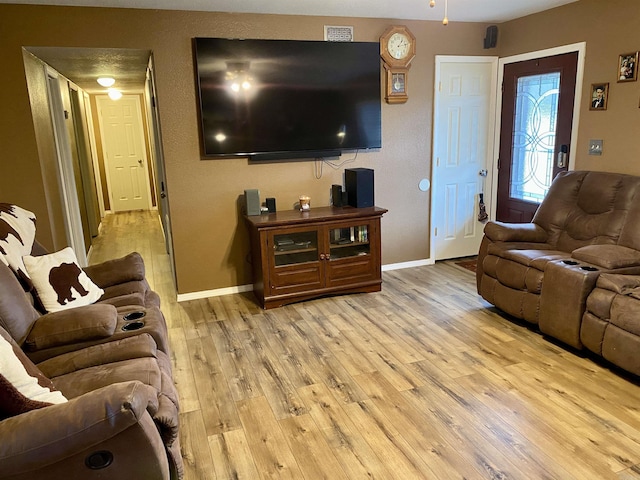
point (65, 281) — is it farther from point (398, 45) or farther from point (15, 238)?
point (398, 45)

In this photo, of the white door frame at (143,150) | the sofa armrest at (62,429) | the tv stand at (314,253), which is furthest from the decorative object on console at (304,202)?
the white door frame at (143,150)

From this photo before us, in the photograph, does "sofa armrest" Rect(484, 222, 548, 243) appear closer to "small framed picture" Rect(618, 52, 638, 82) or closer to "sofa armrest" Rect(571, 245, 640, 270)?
"sofa armrest" Rect(571, 245, 640, 270)

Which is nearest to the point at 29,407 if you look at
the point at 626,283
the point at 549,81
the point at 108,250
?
the point at 626,283

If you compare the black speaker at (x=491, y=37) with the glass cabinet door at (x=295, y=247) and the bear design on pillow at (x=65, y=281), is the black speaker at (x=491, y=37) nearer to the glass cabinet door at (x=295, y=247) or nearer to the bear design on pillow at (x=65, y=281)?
the glass cabinet door at (x=295, y=247)

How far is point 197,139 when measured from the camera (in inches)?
158

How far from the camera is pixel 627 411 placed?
2.40 m

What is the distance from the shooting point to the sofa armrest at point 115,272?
292 cm

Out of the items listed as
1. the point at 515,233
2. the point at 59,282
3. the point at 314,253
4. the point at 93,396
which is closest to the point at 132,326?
the point at 59,282

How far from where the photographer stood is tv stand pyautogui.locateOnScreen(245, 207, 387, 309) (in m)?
3.90

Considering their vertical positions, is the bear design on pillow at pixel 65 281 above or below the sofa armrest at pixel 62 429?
above

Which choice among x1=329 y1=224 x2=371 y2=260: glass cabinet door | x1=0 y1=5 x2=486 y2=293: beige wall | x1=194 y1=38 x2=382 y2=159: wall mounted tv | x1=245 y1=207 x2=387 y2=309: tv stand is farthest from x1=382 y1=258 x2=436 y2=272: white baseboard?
x1=194 y1=38 x2=382 y2=159: wall mounted tv

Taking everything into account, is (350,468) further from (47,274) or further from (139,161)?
(139,161)

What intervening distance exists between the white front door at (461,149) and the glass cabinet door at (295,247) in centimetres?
161

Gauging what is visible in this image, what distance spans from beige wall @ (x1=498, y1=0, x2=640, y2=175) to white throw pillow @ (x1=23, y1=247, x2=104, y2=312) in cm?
391
